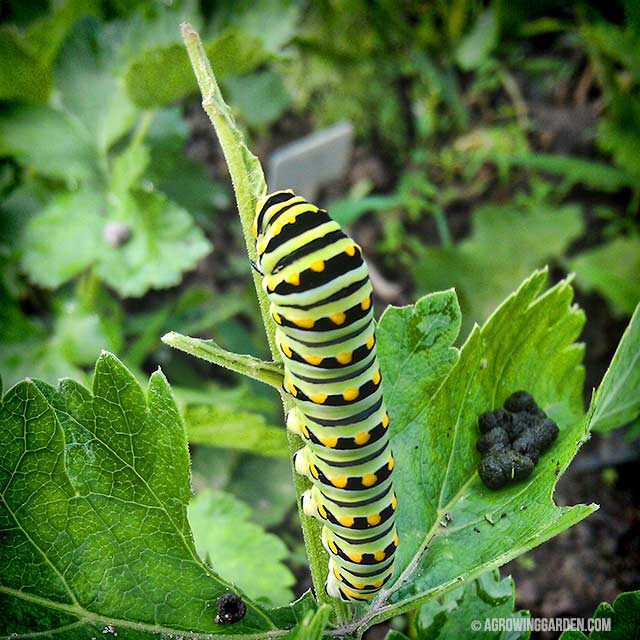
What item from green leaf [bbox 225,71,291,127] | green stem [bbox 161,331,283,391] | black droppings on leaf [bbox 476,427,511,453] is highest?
green leaf [bbox 225,71,291,127]

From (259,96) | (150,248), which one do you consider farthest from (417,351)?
(259,96)

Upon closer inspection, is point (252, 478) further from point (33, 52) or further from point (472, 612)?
point (33, 52)

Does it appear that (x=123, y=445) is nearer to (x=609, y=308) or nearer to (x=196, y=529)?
(x=196, y=529)

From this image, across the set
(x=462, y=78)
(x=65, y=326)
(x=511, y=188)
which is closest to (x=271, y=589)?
(x=65, y=326)

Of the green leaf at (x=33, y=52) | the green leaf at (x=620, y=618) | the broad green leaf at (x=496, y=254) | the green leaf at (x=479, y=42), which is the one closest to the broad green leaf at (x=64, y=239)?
the green leaf at (x=33, y=52)

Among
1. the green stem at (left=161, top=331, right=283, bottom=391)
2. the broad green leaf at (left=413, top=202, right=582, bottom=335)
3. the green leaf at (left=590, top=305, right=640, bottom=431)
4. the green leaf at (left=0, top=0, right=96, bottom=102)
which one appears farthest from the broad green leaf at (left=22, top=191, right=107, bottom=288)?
the green leaf at (left=590, top=305, right=640, bottom=431)

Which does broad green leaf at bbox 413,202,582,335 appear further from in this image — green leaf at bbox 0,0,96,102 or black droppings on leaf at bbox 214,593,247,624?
black droppings on leaf at bbox 214,593,247,624

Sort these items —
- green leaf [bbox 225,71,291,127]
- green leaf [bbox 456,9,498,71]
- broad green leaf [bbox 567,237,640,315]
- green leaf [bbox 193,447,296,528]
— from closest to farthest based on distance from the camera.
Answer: green leaf [bbox 193,447,296,528] < broad green leaf [bbox 567,237,640,315] < green leaf [bbox 225,71,291,127] < green leaf [bbox 456,9,498,71]
